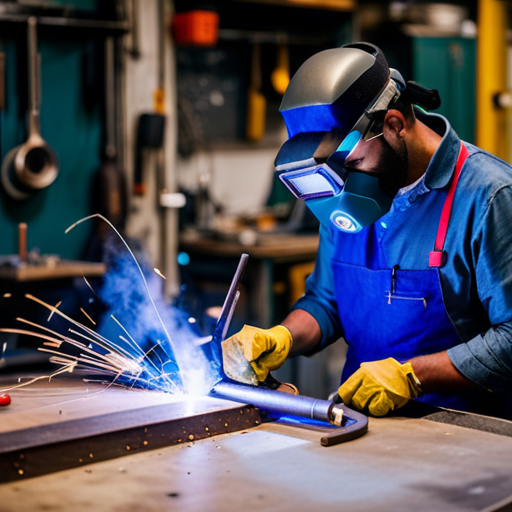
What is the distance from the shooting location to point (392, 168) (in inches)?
83.5

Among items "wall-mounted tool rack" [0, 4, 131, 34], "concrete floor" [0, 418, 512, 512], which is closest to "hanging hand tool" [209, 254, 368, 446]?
"concrete floor" [0, 418, 512, 512]

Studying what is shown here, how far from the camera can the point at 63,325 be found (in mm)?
2766

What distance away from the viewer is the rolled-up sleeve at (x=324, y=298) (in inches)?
97.7

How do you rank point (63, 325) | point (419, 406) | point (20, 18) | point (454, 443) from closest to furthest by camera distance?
1. point (454, 443)
2. point (419, 406)
3. point (63, 325)
4. point (20, 18)

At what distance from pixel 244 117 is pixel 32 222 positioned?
1.87m

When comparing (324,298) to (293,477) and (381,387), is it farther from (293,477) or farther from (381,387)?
(293,477)

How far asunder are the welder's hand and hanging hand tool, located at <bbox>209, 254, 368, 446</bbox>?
55mm

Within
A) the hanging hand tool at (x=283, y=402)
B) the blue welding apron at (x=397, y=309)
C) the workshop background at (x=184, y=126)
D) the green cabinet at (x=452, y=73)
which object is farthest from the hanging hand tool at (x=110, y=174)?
the hanging hand tool at (x=283, y=402)

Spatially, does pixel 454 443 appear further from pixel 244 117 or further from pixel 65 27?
pixel 244 117

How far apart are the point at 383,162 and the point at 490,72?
4606 mm

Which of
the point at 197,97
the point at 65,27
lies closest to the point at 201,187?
the point at 197,97

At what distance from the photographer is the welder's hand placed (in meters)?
2.22

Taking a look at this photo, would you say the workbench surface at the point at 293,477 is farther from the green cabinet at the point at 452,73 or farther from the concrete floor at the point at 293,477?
the green cabinet at the point at 452,73

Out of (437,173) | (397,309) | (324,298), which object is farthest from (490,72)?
(397,309)
